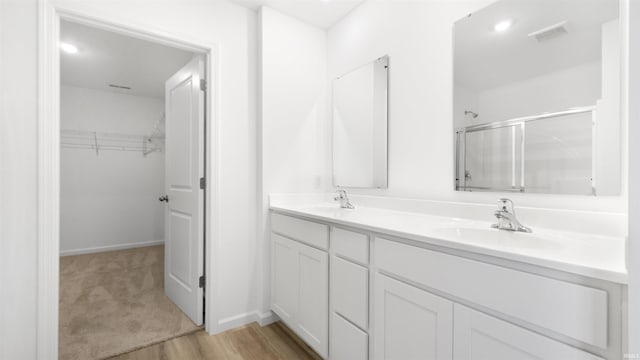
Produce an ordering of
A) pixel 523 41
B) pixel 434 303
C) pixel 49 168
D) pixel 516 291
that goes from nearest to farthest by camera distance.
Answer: pixel 516 291
pixel 434 303
pixel 523 41
pixel 49 168

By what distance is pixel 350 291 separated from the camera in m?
1.38

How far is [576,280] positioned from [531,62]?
1.01m

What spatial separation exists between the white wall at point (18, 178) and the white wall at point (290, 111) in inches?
49.9

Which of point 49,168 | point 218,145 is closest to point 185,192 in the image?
point 218,145

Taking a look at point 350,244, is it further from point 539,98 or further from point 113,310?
point 113,310

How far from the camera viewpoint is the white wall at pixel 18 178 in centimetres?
139

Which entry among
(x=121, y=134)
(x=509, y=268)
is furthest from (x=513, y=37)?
(x=121, y=134)

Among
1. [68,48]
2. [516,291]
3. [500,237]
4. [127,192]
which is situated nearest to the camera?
[516,291]

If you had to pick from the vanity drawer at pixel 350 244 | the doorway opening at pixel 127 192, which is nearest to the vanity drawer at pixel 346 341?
the vanity drawer at pixel 350 244

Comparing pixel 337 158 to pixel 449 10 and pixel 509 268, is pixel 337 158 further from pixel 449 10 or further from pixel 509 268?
pixel 509 268

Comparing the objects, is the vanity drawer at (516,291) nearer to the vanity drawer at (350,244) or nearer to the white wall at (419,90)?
the vanity drawer at (350,244)

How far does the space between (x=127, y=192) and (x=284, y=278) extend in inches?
144

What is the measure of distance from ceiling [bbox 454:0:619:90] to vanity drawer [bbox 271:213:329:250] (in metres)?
1.13

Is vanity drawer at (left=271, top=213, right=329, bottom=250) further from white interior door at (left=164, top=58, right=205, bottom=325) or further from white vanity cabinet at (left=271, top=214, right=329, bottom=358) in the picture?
white interior door at (left=164, top=58, right=205, bottom=325)
